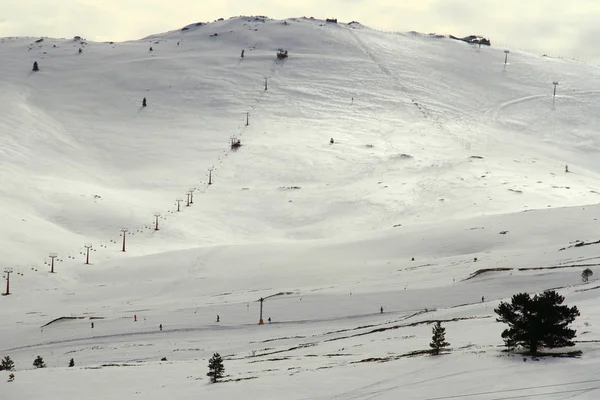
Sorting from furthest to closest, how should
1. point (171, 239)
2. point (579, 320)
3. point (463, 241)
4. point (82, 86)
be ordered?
point (82, 86) → point (171, 239) → point (463, 241) → point (579, 320)

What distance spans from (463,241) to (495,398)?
1280 inches

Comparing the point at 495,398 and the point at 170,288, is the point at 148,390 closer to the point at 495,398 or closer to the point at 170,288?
the point at 495,398

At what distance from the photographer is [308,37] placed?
407 feet

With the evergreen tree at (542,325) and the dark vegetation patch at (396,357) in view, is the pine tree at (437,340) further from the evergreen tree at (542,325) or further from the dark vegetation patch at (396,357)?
the evergreen tree at (542,325)

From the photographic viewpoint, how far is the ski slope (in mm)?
24672

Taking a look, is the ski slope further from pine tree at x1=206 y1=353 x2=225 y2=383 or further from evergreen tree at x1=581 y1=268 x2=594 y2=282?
evergreen tree at x1=581 y1=268 x2=594 y2=282

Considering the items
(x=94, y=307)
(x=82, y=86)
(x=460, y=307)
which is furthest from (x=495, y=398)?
(x=82, y=86)

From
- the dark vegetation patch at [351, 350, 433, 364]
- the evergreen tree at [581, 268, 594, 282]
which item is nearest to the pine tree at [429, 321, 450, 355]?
the dark vegetation patch at [351, 350, 433, 364]

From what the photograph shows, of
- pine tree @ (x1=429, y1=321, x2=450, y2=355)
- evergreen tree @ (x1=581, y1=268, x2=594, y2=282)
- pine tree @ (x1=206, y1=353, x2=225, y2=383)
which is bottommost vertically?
pine tree @ (x1=206, y1=353, x2=225, y2=383)

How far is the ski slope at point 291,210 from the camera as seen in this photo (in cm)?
2467

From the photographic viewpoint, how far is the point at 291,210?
71.1m

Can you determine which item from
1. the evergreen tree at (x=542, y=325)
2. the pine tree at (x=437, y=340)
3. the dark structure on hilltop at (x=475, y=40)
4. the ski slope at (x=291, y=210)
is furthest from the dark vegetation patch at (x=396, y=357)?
the dark structure on hilltop at (x=475, y=40)

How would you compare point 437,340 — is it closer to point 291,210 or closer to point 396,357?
point 396,357

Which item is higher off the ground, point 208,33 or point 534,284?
point 208,33
